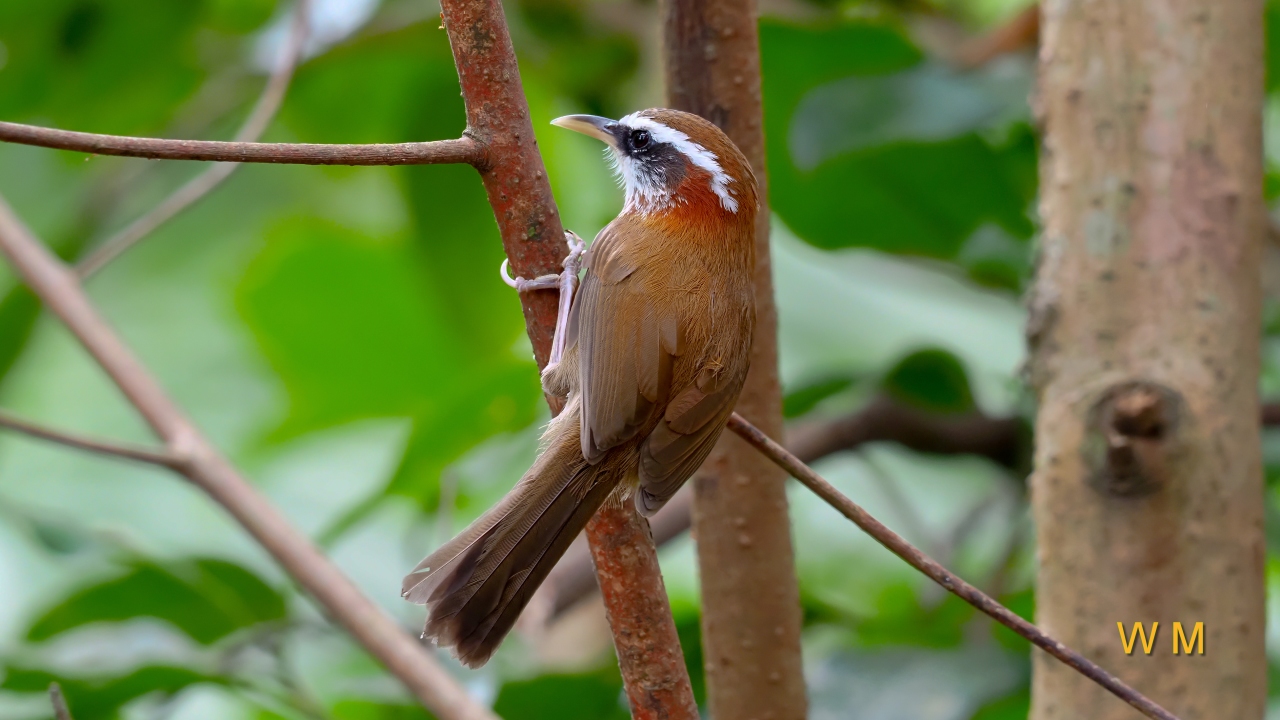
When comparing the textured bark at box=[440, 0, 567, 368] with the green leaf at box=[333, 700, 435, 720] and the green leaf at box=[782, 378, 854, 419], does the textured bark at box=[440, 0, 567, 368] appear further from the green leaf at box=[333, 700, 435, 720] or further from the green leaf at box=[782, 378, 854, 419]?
the green leaf at box=[782, 378, 854, 419]

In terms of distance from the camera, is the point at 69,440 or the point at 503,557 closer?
the point at 503,557

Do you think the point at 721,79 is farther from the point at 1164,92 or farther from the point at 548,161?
the point at 548,161

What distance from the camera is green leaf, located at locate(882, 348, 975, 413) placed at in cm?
253

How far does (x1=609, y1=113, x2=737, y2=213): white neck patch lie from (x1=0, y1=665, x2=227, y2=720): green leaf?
3.56 feet

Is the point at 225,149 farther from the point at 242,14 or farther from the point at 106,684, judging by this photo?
the point at 242,14

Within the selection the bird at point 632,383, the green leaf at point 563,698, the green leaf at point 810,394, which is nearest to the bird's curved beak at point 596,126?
the bird at point 632,383

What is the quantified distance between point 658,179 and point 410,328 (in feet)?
7.37

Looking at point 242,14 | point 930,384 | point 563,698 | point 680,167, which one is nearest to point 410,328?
point 242,14

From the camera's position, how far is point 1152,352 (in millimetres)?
1689

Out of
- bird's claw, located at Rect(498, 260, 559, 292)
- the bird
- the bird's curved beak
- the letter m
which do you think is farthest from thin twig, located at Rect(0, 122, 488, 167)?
the letter m

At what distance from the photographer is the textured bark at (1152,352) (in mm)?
1646


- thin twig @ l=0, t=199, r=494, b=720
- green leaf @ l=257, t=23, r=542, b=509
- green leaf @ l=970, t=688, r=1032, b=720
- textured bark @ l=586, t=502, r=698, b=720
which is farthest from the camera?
green leaf @ l=257, t=23, r=542, b=509

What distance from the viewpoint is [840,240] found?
8.61ft

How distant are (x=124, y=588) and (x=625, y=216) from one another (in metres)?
1.25
